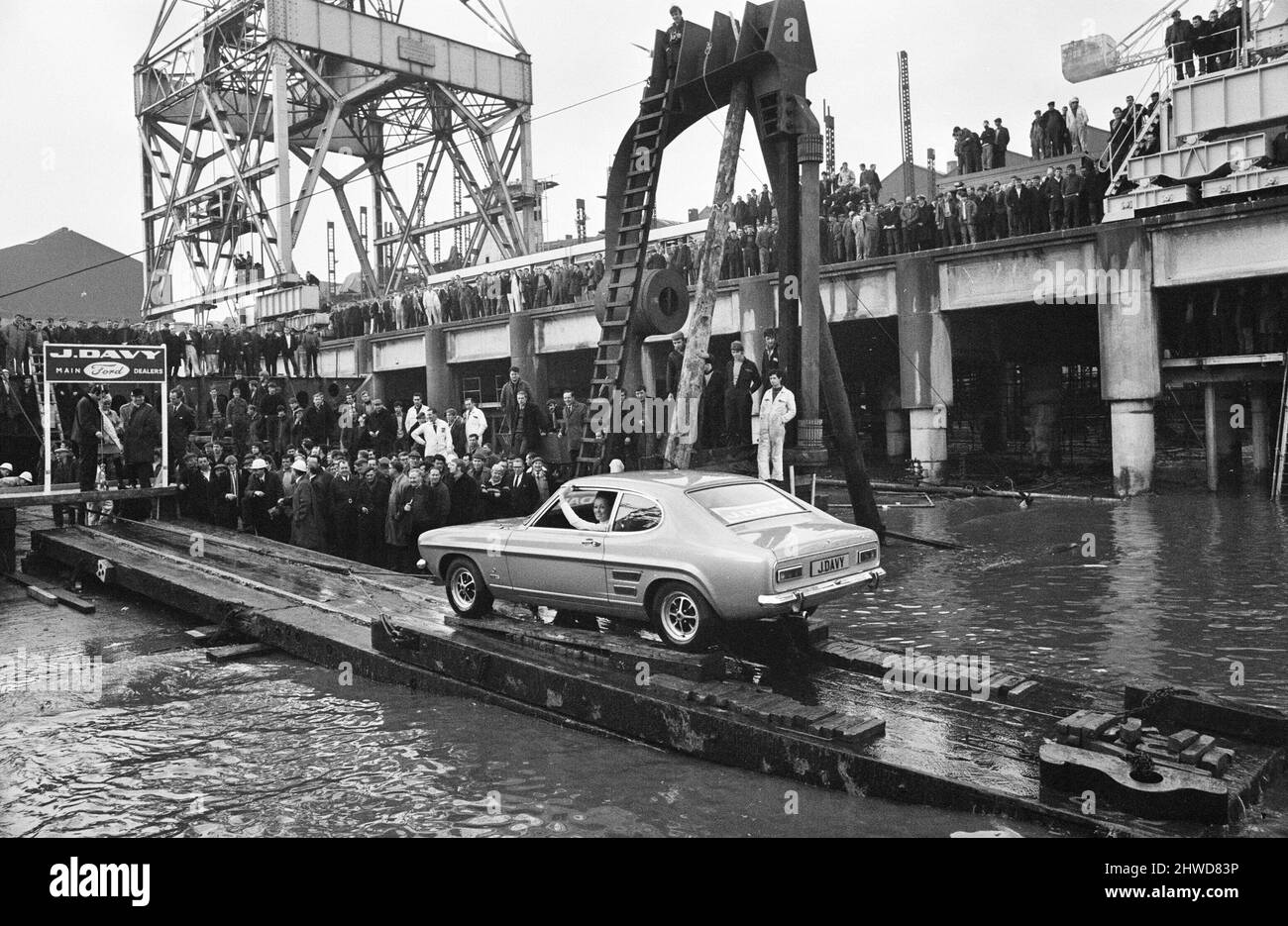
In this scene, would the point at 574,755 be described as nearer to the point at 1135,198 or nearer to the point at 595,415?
the point at 595,415

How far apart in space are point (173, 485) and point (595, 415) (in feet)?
29.5

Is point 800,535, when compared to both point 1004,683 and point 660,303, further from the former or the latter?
point 660,303

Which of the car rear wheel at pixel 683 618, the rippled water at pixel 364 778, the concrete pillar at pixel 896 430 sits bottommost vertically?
the rippled water at pixel 364 778

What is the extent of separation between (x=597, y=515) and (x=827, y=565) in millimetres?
2007

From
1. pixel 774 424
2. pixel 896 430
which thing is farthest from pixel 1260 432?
pixel 774 424

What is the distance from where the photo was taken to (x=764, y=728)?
667 cm

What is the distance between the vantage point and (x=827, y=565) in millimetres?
8141

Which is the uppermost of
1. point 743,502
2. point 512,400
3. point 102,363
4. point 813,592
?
point 102,363

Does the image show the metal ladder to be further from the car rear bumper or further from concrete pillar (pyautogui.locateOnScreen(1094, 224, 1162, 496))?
concrete pillar (pyautogui.locateOnScreen(1094, 224, 1162, 496))

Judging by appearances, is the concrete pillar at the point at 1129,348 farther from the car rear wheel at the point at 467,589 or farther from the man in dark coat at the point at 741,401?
the car rear wheel at the point at 467,589

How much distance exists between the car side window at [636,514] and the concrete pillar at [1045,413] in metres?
20.2

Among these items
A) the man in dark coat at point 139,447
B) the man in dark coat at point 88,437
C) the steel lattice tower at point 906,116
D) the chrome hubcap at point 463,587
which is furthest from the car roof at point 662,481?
the steel lattice tower at point 906,116

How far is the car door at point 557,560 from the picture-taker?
860 centimetres
